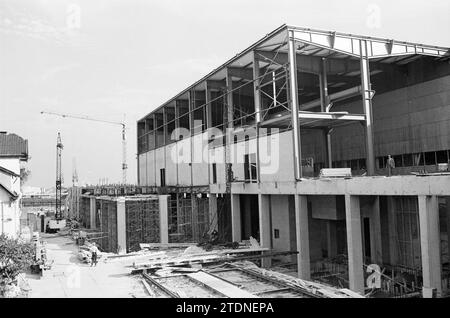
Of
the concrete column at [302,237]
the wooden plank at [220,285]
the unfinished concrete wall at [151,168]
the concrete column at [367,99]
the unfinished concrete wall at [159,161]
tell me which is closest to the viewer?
the wooden plank at [220,285]

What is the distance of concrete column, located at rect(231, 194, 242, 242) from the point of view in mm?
28969

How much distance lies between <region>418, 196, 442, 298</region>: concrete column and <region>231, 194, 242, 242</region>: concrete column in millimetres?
14891

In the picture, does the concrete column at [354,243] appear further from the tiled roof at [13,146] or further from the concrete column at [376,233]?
the tiled roof at [13,146]

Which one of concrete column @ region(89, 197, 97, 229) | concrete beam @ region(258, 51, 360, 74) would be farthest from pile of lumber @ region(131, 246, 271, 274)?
concrete column @ region(89, 197, 97, 229)

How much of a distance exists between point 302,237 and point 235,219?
805 cm

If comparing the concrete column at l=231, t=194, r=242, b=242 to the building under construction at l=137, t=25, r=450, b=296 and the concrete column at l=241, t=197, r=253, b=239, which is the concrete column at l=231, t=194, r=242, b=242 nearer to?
the building under construction at l=137, t=25, r=450, b=296

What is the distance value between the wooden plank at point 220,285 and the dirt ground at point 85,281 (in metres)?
2.66

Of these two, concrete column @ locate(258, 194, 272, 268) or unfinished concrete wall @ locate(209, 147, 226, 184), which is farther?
unfinished concrete wall @ locate(209, 147, 226, 184)

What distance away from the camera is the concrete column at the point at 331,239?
26.7m

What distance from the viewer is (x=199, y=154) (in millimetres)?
36531

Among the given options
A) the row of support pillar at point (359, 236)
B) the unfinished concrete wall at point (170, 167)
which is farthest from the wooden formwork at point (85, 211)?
the row of support pillar at point (359, 236)

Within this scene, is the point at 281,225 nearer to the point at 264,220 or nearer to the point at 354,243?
the point at 264,220

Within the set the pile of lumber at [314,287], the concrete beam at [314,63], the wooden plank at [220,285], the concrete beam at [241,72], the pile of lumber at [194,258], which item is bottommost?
the pile of lumber at [314,287]
